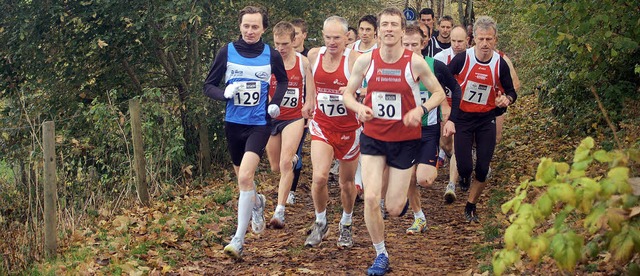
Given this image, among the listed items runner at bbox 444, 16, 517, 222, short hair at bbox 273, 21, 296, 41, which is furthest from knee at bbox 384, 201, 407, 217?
short hair at bbox 273, 21, 296, 41

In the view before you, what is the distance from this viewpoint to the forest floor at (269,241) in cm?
695

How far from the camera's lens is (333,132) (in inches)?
299

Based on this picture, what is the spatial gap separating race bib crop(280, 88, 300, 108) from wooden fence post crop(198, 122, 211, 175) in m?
5.05

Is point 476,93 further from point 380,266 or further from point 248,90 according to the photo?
point 380,266

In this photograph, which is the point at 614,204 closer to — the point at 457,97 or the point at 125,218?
the point at 457,97

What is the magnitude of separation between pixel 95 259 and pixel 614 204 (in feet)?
16.7

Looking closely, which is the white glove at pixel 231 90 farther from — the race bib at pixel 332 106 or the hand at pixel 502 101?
the hand at pixel 502 101

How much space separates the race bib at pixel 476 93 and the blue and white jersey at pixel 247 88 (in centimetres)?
257

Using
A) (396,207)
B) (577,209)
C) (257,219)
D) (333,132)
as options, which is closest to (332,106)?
(333,132)

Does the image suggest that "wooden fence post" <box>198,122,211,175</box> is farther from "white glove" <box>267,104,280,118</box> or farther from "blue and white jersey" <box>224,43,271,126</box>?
"white glove" <box>267,104,280,118</box>

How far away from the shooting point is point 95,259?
282 inches

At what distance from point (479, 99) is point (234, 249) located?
3387mm

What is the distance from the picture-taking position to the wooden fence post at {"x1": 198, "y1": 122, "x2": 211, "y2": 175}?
13812 mm

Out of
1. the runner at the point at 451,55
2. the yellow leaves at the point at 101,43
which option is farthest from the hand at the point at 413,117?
the yellow leaves at the point at 101,43
